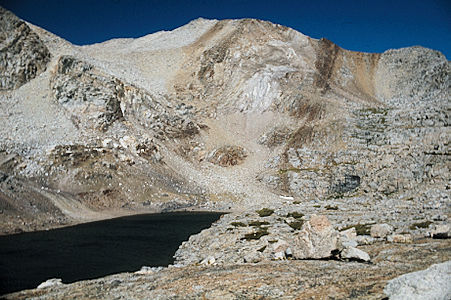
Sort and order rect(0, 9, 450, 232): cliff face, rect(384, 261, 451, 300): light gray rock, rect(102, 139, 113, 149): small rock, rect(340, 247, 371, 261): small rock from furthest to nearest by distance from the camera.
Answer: rect(102, 139, 113, 149): small rock → rect(0, 9, 450, 232): cliff face → rect(340, 247, 371, 261): small rock → rect(384, 261, 451, 300): light gray rock

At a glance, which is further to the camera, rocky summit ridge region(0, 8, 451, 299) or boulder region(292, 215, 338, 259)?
boulder region(292, 215, 338, 259)

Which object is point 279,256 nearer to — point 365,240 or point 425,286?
point 365,240

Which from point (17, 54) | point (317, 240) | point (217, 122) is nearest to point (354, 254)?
point (317, 240)

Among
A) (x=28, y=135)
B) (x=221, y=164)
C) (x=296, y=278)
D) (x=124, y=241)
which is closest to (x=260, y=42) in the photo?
(x=221, y=164)

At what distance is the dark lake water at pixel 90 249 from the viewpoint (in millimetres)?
34875

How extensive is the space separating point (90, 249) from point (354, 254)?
35.5m

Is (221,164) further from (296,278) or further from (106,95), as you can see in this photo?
(296,278)

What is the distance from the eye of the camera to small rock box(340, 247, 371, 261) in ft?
70.7

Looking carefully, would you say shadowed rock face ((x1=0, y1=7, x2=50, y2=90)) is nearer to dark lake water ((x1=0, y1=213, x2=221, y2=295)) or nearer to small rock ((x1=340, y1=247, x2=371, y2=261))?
dark lake water ((x1=0, y1=213, x2=221, y2=295))

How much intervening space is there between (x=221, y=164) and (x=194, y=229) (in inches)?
1738

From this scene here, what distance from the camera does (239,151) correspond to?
106 m

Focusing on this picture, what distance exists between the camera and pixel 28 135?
78.7m

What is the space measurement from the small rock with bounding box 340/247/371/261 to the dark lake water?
2217cm

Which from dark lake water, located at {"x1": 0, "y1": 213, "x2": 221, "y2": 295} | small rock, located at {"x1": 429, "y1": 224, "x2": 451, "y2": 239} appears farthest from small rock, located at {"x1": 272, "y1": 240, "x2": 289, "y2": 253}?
dark lake water, located at {"x1": 0, "y1": 213, "x2": 221, "y2": 295}
